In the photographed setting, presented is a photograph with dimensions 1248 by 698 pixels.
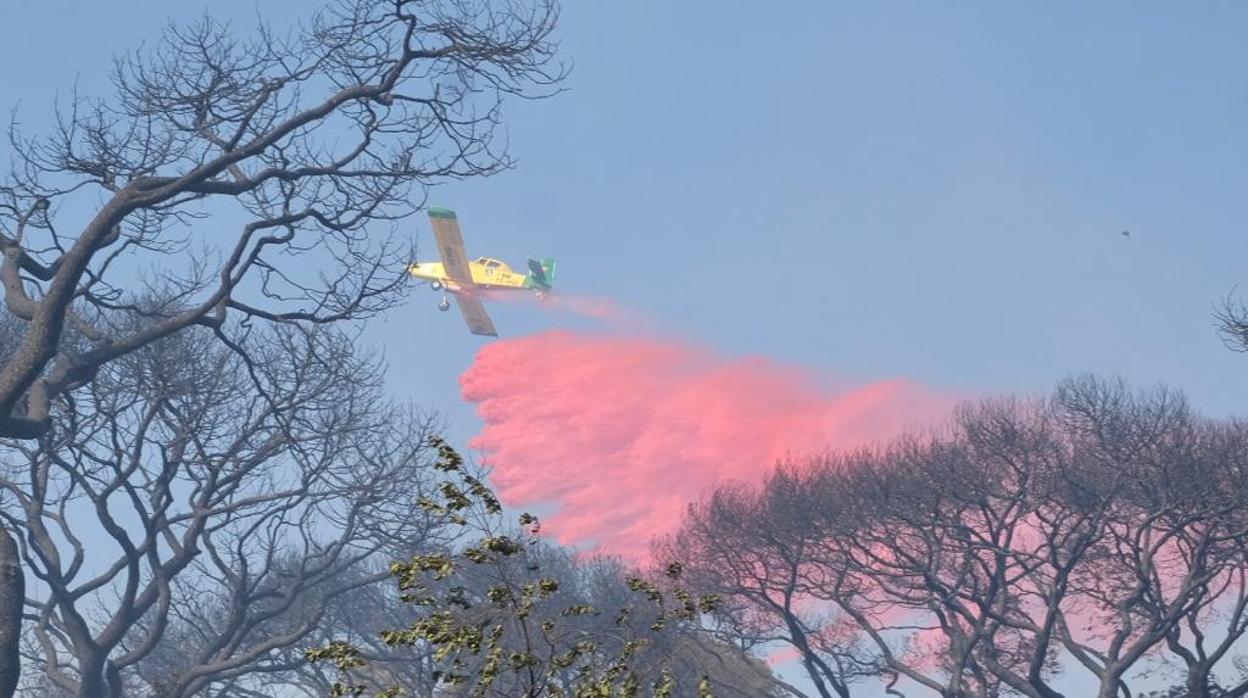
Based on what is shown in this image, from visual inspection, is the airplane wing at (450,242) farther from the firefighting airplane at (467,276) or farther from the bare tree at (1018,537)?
the bare tree at (1018,537)

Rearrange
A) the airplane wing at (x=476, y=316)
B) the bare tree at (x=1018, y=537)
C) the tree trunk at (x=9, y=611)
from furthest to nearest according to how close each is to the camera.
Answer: the airplane wing at (x=476, y=316)
the bare tree at (x=1018, y=537)
the tree trunk at (x=9, y=611)

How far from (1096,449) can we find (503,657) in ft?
133

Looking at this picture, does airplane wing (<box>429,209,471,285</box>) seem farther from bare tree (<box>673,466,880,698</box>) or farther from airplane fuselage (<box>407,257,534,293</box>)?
bare tree (<box>673,466,880,698</box>)

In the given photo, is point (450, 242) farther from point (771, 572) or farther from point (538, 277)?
point (771, 572)

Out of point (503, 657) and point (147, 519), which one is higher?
point (147, 519)

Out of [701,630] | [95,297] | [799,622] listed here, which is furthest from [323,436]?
[799,622]

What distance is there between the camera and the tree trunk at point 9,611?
20.2m

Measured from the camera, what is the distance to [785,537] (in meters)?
51.0

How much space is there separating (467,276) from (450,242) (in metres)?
4.01

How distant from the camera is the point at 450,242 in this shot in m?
90.9

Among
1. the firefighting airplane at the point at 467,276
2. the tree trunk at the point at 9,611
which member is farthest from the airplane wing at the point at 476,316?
the tree trunk at the point at 9,611

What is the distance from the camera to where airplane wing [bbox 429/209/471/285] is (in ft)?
297

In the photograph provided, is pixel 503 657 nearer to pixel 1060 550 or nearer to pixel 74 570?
pixel 74 570

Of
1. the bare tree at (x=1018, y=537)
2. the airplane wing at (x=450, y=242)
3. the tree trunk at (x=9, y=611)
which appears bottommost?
the tree trunk at (x=9, y=611)
